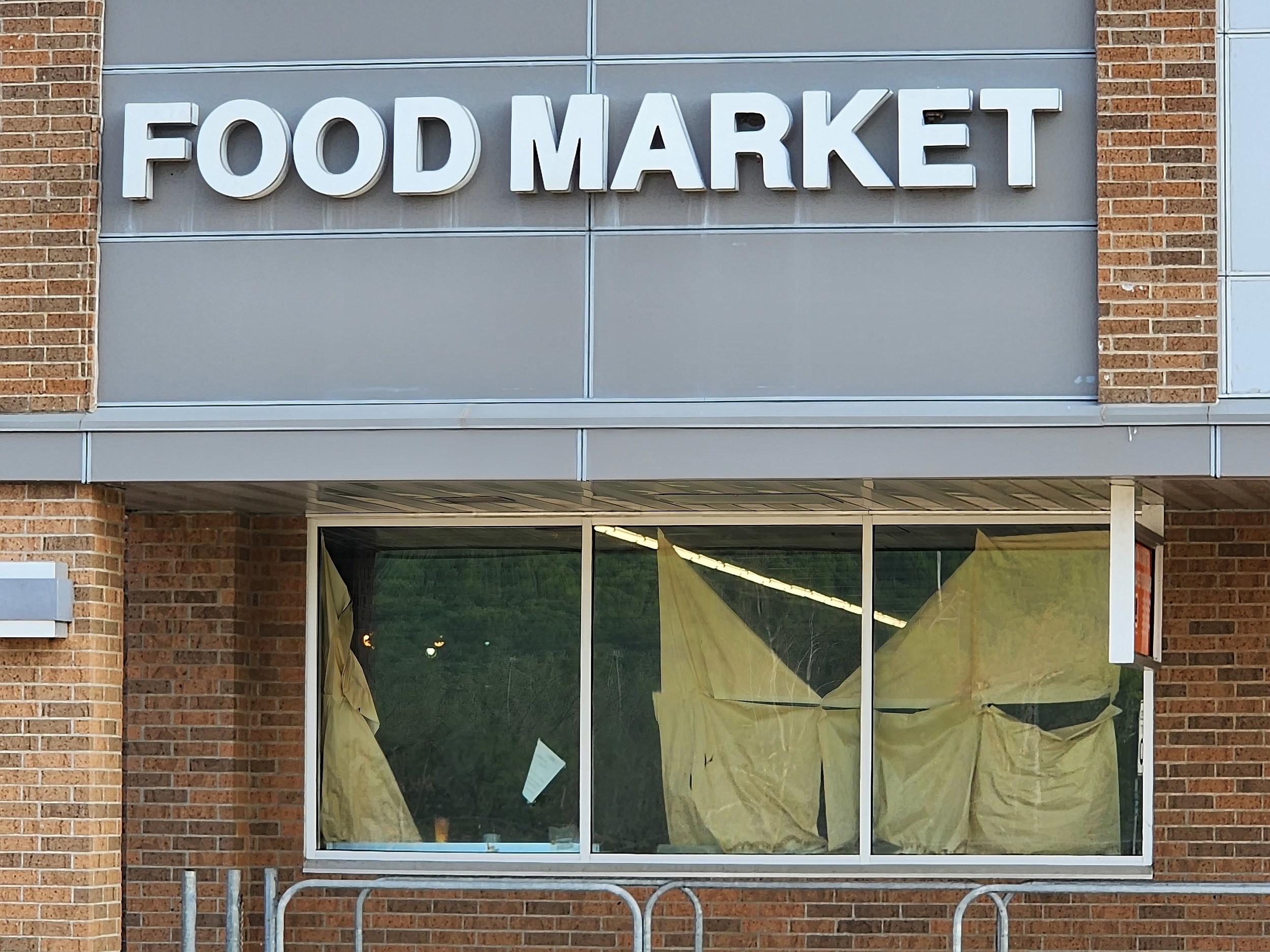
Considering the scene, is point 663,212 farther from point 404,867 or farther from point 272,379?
point 404,867

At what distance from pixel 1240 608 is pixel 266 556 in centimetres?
543

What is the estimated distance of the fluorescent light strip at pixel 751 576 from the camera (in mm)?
10141

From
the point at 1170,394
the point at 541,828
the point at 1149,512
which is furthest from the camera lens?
the point at 541,828

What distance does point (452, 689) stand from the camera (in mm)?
10430

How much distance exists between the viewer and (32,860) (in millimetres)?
8461

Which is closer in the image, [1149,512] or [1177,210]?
[1177,210]

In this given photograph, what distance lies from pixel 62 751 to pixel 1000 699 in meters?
4.87

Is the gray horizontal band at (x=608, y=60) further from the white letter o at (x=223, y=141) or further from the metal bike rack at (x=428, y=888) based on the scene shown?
the metal bike rack at (x=428, y=888)

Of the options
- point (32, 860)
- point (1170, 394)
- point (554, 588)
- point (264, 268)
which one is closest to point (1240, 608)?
point (1170, 394)

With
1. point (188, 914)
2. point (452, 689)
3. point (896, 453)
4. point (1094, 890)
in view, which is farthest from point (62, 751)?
point (1094, 890)

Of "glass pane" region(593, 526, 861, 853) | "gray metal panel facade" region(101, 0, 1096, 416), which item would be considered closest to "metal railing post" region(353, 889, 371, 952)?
"glass pane" region(593, 526, 861, 853)

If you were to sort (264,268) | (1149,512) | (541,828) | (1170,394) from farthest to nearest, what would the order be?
(541,828) → (1149,512) → (264,268) → (1170,394)

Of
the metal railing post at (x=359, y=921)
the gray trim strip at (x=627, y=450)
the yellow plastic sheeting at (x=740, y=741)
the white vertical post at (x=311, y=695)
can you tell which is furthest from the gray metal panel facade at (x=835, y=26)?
the metal railing post at (x=359, y=921)

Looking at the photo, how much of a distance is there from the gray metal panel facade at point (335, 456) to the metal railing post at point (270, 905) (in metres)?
2.01
